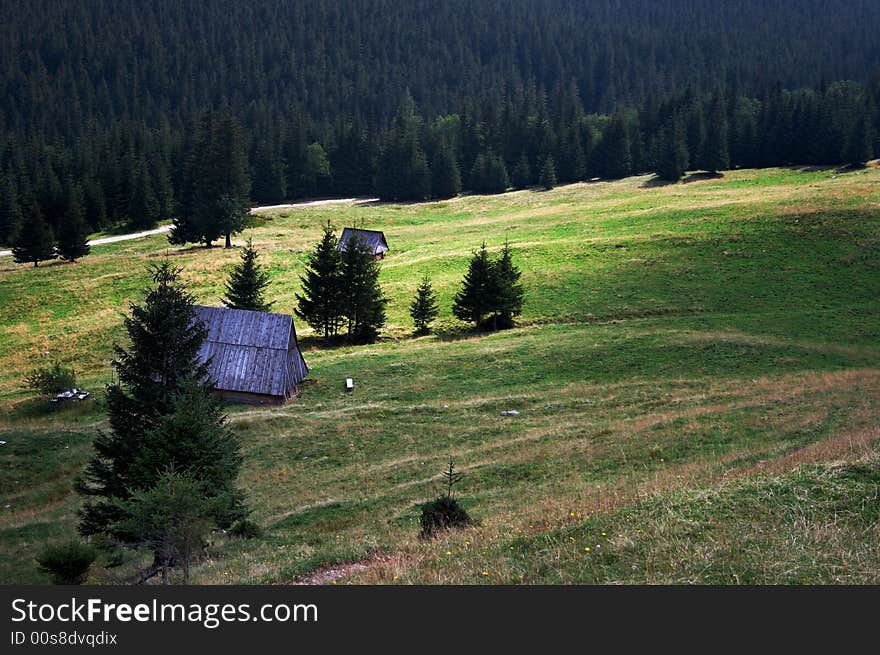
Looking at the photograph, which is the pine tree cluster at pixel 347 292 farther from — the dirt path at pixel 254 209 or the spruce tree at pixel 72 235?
the dirt path at pixel 254 209

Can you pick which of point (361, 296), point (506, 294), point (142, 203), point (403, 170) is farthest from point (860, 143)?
point (142, 203)

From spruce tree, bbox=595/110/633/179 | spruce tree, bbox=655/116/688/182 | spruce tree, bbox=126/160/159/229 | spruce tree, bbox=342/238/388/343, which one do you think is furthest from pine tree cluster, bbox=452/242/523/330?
spruce tree, bbox=595/110/633/179

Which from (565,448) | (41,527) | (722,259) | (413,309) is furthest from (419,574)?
(722,259)

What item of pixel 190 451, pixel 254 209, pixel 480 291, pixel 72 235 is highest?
pixel 254 209

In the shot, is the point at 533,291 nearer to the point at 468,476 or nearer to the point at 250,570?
the point at 468,476

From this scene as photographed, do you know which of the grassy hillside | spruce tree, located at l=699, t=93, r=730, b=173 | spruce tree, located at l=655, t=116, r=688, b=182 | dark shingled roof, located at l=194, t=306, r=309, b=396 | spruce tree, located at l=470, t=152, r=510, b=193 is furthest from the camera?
spruce tree, located at l=470, t=152, r=510, b=193

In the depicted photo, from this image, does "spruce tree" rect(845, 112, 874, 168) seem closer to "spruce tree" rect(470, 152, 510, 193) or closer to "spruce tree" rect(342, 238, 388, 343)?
"spruce tree" rect(470, 152, 510, 193)

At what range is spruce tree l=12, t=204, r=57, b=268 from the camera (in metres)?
86.9

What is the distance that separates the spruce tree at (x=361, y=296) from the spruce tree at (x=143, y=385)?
29.7 metres

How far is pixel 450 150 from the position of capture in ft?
421

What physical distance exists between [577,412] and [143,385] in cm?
1919

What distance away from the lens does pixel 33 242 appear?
86.9 m

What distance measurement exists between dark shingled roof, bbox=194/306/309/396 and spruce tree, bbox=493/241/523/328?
640 inches

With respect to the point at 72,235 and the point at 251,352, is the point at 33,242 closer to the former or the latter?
the point at 72,235
